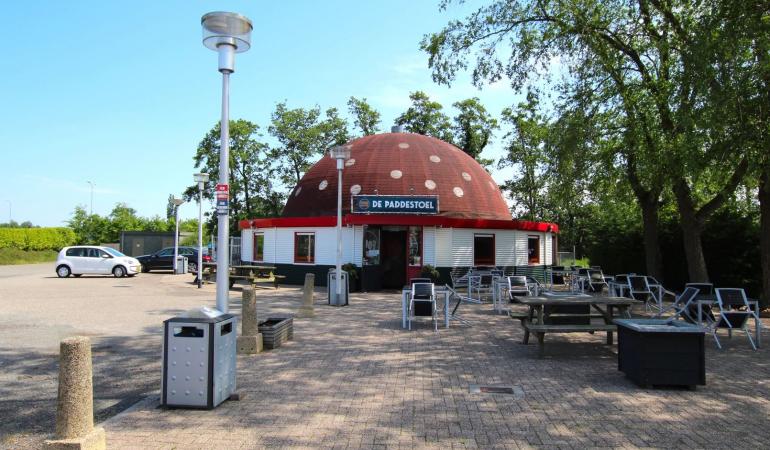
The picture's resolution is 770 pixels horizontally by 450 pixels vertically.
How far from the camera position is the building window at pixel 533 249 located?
25219 millimetres

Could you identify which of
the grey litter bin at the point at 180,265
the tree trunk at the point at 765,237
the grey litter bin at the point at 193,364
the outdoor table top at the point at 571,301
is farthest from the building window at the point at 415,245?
the grey litter bin at the point at 193,364

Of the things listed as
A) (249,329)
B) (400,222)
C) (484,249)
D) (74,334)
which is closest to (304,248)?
(400,222)

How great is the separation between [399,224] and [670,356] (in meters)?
15.2

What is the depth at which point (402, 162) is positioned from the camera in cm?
2584

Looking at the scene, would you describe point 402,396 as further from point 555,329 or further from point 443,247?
point 443,247

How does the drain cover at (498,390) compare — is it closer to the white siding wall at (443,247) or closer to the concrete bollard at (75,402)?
the concrete bollard at (75,402)

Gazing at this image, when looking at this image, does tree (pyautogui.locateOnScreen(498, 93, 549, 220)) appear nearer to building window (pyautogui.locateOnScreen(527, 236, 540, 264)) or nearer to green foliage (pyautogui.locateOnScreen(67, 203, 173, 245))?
building window (pyautogui.locateOnScreen(527, 236, 540, 264))

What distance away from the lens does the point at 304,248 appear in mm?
23656

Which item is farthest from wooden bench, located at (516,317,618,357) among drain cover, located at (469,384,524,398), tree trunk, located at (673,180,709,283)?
tree trunk, located at (673,180,709,283)

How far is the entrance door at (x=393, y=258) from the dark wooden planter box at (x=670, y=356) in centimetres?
Answer: 1583

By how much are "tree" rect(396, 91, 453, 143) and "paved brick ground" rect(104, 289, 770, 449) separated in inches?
1403

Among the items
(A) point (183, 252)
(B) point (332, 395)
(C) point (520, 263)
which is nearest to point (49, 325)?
(B) point (332, 395)

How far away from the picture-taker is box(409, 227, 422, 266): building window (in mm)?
21984

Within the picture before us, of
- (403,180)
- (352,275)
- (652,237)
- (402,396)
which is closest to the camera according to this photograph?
(402,396)
